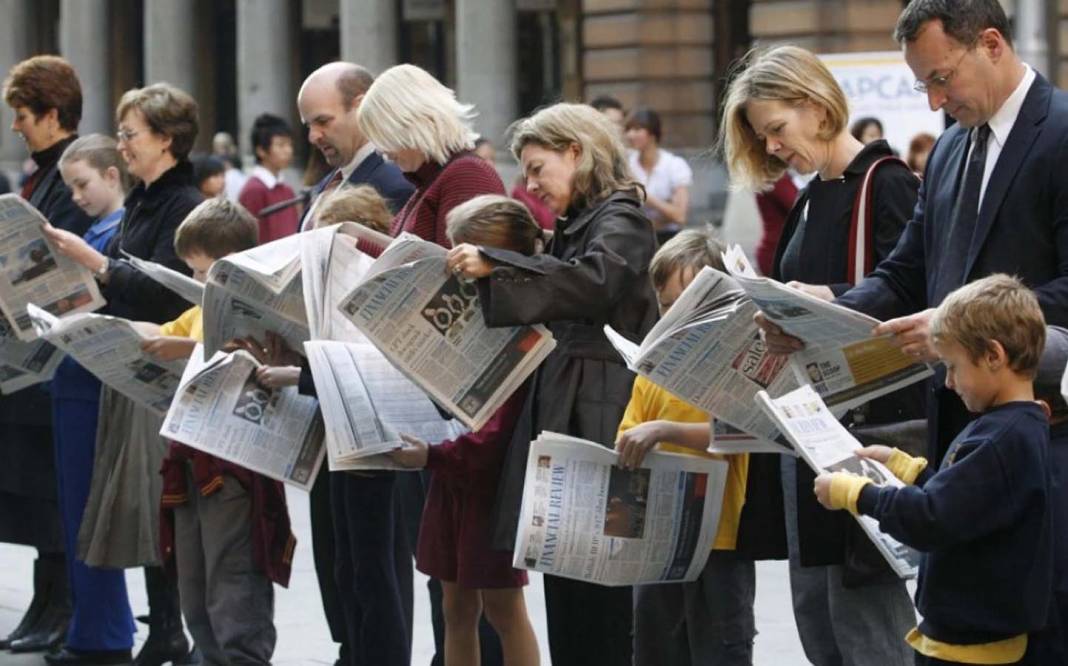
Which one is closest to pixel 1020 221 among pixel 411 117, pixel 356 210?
pixel 411 117

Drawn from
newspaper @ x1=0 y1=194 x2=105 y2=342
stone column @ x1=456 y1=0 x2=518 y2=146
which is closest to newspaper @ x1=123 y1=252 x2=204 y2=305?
newspaper @ x1=0 y1=194 x2=105 y2=342

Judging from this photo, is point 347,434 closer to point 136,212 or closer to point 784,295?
point 784,295

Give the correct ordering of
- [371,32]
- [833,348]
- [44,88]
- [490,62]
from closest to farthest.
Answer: [833,348] < [44,88] < [490,62] < [371,32]

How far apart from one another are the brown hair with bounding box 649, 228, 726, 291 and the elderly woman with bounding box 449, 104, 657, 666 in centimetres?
4

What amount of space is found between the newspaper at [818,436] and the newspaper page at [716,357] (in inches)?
17.0

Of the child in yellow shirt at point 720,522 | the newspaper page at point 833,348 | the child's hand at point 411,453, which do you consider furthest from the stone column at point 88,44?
the newspaper page at point 833,348

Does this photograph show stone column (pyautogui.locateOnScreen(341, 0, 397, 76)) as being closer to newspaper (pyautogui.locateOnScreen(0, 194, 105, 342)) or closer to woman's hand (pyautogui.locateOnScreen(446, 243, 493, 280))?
newspaper (pyautogui.locateOnScreen(0, 194, 105, 342))

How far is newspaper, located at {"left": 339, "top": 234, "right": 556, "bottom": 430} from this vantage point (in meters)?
5.21

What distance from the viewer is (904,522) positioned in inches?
167

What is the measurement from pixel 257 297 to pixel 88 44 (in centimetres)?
3039

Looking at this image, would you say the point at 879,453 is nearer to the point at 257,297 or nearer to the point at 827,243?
the point at 827,243

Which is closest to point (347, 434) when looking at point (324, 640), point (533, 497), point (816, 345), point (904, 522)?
point (533, 497)

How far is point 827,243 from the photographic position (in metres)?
5.20

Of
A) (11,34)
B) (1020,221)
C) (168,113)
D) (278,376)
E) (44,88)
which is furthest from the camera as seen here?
(11,34)
